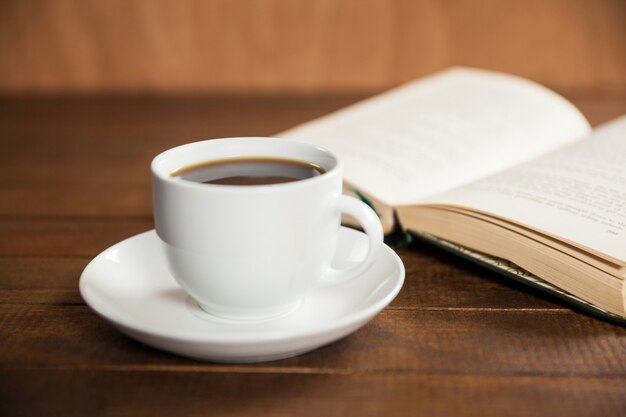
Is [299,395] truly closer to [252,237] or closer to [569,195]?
[252,237]

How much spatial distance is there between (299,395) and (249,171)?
19cm

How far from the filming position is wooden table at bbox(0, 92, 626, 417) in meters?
0.49

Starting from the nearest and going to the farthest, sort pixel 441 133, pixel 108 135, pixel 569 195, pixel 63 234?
pixel 569 195
pixel 63 234
pixel 441 133
pixel 108 135

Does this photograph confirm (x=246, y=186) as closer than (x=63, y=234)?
Yes

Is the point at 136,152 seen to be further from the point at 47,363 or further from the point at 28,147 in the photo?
the point at 47,363

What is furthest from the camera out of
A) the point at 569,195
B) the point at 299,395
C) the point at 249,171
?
the point at 569,195

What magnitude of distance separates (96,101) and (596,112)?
3.30ft

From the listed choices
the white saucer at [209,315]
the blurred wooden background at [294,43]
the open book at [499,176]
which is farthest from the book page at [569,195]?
the blurred wooden background at [294,43]

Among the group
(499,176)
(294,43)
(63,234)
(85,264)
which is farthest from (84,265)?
(294,43)

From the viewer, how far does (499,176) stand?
31.4 inches

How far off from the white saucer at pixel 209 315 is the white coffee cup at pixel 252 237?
2cm

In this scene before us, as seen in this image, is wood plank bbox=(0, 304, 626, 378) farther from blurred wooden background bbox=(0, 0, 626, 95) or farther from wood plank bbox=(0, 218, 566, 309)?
blurred wooden background bbox=(0, 0, 626, 95)

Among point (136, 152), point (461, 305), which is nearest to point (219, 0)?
point (136, 152)

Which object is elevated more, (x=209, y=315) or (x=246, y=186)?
(x=246, y=186)
